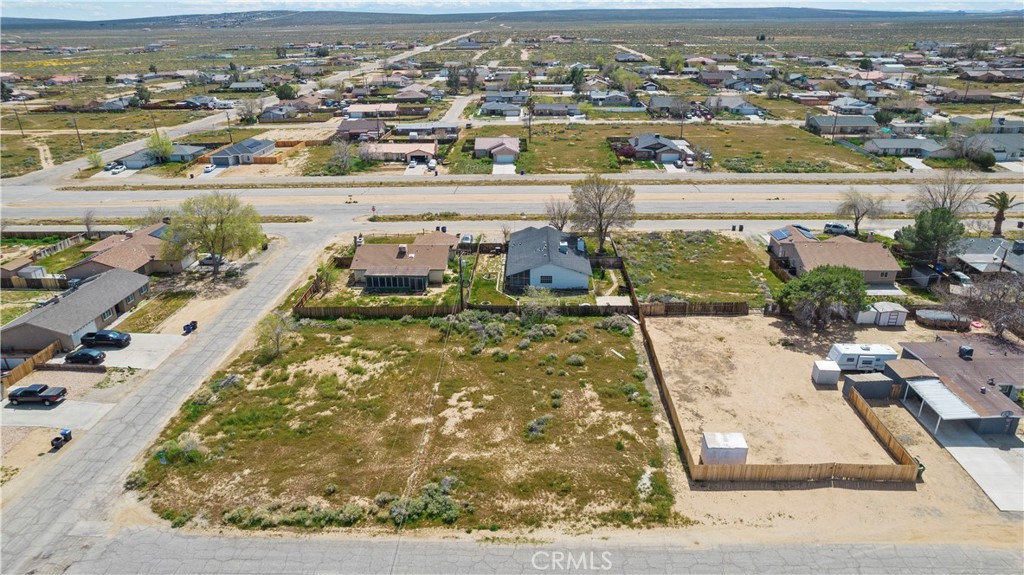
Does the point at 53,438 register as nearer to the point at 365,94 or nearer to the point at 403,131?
the point at 403,131

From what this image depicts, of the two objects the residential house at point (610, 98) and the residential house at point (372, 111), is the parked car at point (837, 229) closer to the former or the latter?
the residential house at point (610, 98)

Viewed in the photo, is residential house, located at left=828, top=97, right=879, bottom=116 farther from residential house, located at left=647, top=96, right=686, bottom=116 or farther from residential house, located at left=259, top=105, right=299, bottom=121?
residential house, located at left=259, top=105, right=299, bottom=121

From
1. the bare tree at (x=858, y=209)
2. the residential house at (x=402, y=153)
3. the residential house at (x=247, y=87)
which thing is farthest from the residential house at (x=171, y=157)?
the bare tree at (x=858, y=209)

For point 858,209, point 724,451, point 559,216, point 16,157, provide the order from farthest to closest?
point 16,157
point 858,209
point 559,216
point 724,451

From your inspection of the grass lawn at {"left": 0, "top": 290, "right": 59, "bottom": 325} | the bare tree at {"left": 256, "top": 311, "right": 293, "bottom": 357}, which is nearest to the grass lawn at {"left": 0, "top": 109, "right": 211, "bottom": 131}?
the grass lawn at {"left": 0, "top": 290, "right": 59, "bottom": 325}

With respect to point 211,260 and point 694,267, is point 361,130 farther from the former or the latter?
point 694,267

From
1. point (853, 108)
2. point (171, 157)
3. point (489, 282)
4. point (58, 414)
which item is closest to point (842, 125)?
point (853, 108)
